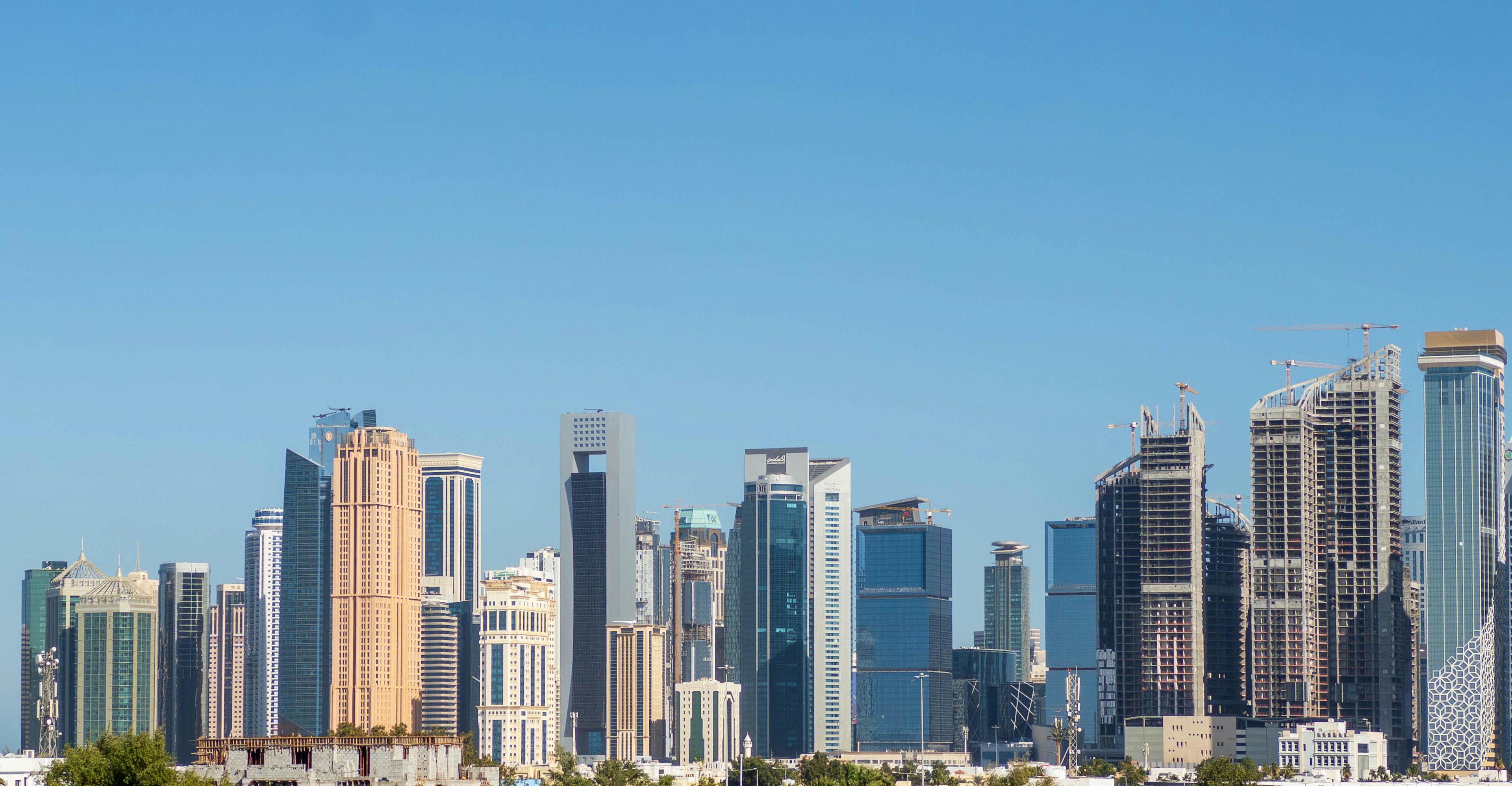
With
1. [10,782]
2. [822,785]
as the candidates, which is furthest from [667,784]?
[10,782]

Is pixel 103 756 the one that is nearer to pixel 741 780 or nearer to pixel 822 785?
pixel 741 780

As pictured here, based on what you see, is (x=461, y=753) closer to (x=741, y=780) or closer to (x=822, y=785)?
(x=741, y=780)

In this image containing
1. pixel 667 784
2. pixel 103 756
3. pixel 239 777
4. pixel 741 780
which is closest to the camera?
pixel 103 756

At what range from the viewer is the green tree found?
84.5 m

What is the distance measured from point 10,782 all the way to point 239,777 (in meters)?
77.5

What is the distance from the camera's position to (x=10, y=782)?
161375mm

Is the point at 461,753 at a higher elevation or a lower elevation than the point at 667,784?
higher

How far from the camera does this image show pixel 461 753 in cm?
9850

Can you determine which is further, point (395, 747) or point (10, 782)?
point (10, 782)

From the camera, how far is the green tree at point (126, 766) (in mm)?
84500

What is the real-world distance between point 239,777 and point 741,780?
92.5m

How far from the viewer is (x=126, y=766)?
84812 mm

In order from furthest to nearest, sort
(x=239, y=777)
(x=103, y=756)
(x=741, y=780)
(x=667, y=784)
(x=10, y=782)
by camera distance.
A: (x=667, y=784) < (x=741, y=780) < (x=10, y=782) < (x=239, y=777) < (x=103, y=756)

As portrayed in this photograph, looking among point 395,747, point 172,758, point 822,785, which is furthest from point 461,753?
point 822,785
